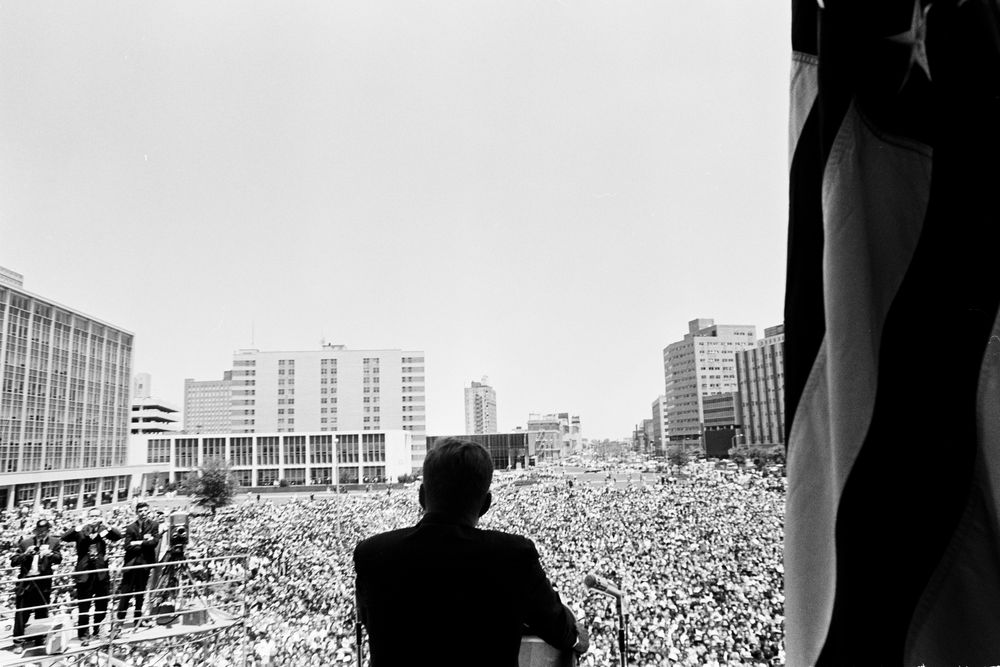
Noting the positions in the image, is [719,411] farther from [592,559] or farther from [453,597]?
[453,597]

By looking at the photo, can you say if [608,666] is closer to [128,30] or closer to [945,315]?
[945,315]

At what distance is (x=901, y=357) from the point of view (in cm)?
47

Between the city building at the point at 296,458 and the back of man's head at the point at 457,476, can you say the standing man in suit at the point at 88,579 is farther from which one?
the city building at the point at 296,458

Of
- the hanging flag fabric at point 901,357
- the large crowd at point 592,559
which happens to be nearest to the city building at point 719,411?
the large crowd at point 592,559

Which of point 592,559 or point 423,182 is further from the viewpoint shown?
point 592,559

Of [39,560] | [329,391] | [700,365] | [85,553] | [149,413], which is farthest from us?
[149,413]

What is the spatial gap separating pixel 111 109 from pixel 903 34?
163 inches

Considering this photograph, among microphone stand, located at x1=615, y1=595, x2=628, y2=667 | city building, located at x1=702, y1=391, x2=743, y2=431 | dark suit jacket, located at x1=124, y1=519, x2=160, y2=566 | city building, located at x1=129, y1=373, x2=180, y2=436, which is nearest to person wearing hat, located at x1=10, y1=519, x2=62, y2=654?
dark suit jacket, located at x1=124, y1=519, x2=160, y2=566

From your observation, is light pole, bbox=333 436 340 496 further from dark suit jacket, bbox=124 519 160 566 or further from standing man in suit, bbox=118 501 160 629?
dark suit jacket, bbox=124 519 160 566

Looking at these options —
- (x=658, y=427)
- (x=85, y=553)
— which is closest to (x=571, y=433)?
(x=658, y=427)

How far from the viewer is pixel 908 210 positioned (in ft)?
1.65

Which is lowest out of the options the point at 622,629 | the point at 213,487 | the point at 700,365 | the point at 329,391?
the point at 213,487

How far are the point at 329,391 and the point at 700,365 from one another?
2054cm

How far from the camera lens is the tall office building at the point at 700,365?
7.39 meters
